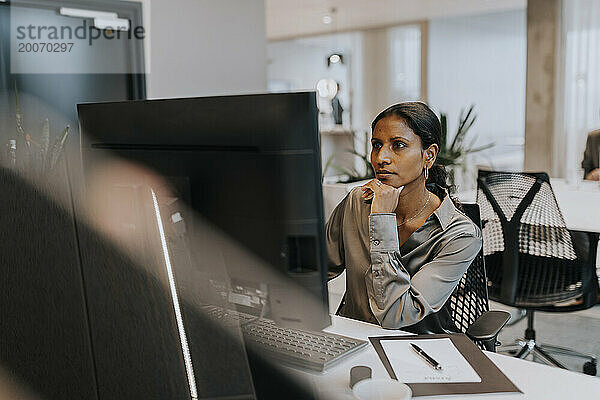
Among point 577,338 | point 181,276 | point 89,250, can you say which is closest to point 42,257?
point 89,250

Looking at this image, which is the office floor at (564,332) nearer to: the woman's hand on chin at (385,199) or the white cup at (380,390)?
the woman's hand on chin at (385,199)

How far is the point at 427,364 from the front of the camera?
115cm

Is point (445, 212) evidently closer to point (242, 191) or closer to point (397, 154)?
point (397, 154)

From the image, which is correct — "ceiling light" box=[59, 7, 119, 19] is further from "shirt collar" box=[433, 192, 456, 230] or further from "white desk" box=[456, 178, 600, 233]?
"shirt collar" box=[433, 192, 456, 230]

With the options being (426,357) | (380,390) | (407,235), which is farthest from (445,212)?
(380,390)

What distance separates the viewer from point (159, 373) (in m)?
0.82

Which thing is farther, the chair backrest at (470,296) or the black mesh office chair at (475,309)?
the chair backrest at (470,296)

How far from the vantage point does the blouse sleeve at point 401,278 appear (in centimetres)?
151

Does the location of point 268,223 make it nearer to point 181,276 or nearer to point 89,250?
point 181,276

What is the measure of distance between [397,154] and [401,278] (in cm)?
31

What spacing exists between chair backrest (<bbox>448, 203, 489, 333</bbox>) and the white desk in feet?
3.12

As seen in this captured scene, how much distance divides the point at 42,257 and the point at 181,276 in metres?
0.22

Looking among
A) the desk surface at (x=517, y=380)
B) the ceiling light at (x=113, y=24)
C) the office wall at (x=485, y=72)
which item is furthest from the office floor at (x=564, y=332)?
the office wall at (x=485, y=72)

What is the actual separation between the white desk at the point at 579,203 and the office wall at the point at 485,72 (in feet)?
16.3
